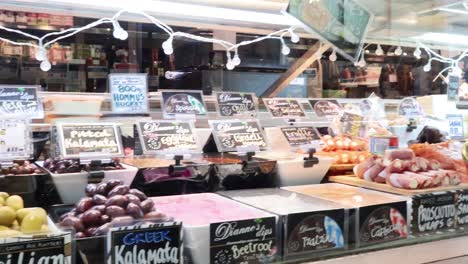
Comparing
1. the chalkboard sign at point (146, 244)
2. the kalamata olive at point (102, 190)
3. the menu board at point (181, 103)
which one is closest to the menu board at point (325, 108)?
the menu board at point (181, 103)

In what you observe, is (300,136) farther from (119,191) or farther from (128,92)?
(119,191)

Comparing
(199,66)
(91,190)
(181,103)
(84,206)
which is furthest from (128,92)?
(199,66)

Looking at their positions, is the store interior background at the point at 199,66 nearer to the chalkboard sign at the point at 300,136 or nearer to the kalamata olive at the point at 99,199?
the chalkboard sign at the point at 300,136

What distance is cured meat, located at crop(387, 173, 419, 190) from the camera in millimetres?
1756

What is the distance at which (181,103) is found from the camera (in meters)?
2.01

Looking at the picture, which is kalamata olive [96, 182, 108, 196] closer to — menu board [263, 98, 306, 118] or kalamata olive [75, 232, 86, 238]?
kalamata olive [75, 232, 86, 238]

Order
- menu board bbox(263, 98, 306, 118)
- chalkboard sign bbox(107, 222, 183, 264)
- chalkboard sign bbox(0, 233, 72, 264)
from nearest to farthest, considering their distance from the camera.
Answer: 1. chalkboard sign bbox(0, 233, 72, 264)
2. chalkboard sign bbox(107, 222, 183, 264)
3. menu board bbox(263, 98, 306, 118)

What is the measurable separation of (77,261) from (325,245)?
0.69 metres

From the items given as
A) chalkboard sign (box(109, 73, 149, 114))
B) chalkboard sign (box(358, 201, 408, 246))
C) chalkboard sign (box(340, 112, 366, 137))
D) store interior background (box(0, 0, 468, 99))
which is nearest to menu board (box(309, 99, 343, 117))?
chalkboard sign (box(340, 112, 366, 137))

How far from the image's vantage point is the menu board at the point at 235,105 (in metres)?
2.06

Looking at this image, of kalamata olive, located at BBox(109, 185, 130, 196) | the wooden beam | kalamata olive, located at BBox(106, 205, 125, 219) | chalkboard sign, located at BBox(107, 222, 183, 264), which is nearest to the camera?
chalkboard sign, located at BBox(107, 222, 183, 264)

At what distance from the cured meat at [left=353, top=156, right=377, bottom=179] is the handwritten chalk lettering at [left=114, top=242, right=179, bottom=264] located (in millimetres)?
1124

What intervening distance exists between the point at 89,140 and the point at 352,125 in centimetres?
155

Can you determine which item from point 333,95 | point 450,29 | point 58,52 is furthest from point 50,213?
point 58,52
